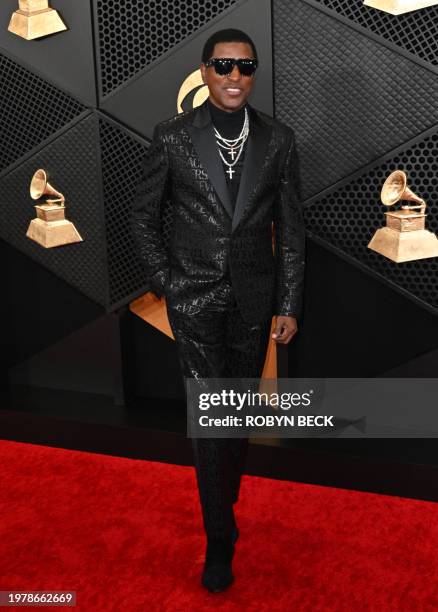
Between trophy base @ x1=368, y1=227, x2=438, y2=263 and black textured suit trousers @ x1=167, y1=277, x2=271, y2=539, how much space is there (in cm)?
62

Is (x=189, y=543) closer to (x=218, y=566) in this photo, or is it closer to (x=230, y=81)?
(x=218, y=566)

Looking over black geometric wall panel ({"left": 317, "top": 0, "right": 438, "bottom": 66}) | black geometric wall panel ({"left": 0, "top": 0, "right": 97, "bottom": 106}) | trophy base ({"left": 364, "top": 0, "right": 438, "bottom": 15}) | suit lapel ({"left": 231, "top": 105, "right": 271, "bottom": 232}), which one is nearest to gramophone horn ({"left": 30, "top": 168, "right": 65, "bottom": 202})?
black geometric wall panel ({"left": 0, "top": 0, "right": 97, "bottom": 106})

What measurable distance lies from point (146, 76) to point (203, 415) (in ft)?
5.09

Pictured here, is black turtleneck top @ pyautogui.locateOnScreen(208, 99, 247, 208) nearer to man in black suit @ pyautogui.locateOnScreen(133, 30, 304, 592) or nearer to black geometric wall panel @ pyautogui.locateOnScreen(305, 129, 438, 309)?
man in black suit @ pyautogui.locateOnScreen(133, 30, 304, 592)

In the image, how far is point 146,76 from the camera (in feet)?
11.2

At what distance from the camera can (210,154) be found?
256 cm

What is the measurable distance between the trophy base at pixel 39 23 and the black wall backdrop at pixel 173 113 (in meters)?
0.06

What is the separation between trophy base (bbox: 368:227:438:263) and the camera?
300 centimetres

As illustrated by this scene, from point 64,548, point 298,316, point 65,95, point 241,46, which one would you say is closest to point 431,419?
point 298,316

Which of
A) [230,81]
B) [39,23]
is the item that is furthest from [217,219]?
[39,23]

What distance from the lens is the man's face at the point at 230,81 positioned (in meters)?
2.45

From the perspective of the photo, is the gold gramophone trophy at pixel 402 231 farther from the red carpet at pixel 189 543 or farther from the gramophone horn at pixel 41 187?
the gramophone horn at pixel 41 187

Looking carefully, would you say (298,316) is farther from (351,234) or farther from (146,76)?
(146,76)

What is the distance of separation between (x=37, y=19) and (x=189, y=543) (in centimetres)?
229
